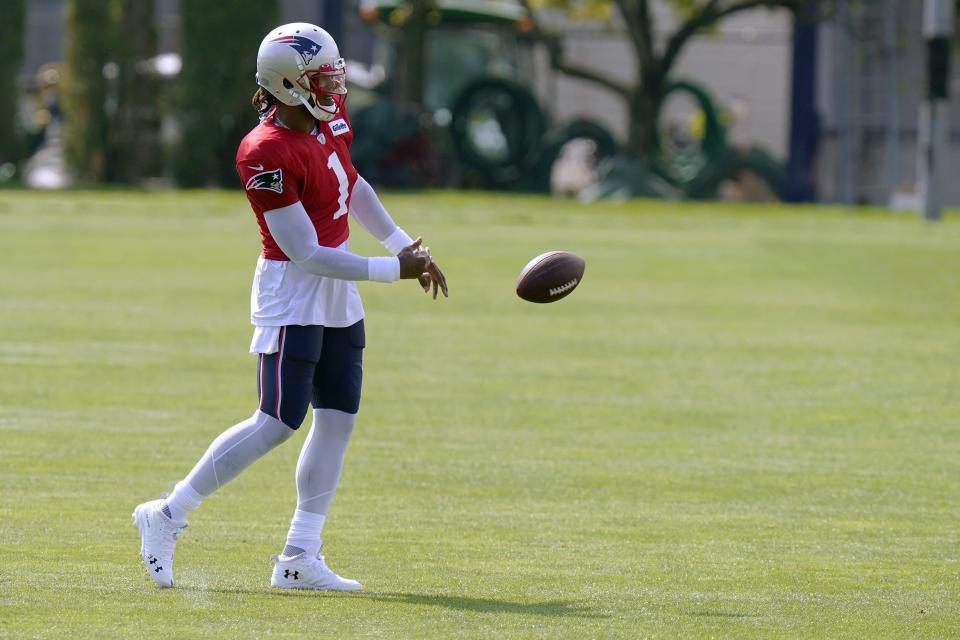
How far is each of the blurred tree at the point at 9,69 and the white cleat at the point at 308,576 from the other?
113 feet

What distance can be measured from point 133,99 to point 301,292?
33.3m

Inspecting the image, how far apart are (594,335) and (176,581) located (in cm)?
908

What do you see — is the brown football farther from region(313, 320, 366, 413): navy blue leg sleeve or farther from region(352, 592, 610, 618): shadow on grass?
region(352, 592, 610, 618): shadow on grass

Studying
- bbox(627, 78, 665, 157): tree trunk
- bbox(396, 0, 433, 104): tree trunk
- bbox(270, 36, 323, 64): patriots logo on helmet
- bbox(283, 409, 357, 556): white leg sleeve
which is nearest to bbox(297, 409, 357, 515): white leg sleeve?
bbox(283, 409, 357, 556): white leg sleeve

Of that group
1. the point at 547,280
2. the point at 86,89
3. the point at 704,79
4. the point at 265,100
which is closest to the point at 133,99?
the point at 86,89

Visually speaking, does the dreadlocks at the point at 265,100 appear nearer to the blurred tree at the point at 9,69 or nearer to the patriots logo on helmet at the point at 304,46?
the patriots logo on helmet at the point at 304,46

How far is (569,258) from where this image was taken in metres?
7.50

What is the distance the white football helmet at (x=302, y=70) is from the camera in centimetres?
657

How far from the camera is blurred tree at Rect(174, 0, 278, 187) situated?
3775 cm

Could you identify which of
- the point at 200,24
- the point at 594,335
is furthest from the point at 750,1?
the point at 594,335

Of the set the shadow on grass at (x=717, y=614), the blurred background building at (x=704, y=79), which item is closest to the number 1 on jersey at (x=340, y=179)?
the shadow on grass at (x=717, y=614)

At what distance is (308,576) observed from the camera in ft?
22.0

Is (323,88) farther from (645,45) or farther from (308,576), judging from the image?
(645,45)

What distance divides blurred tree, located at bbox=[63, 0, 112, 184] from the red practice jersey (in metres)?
32.3
